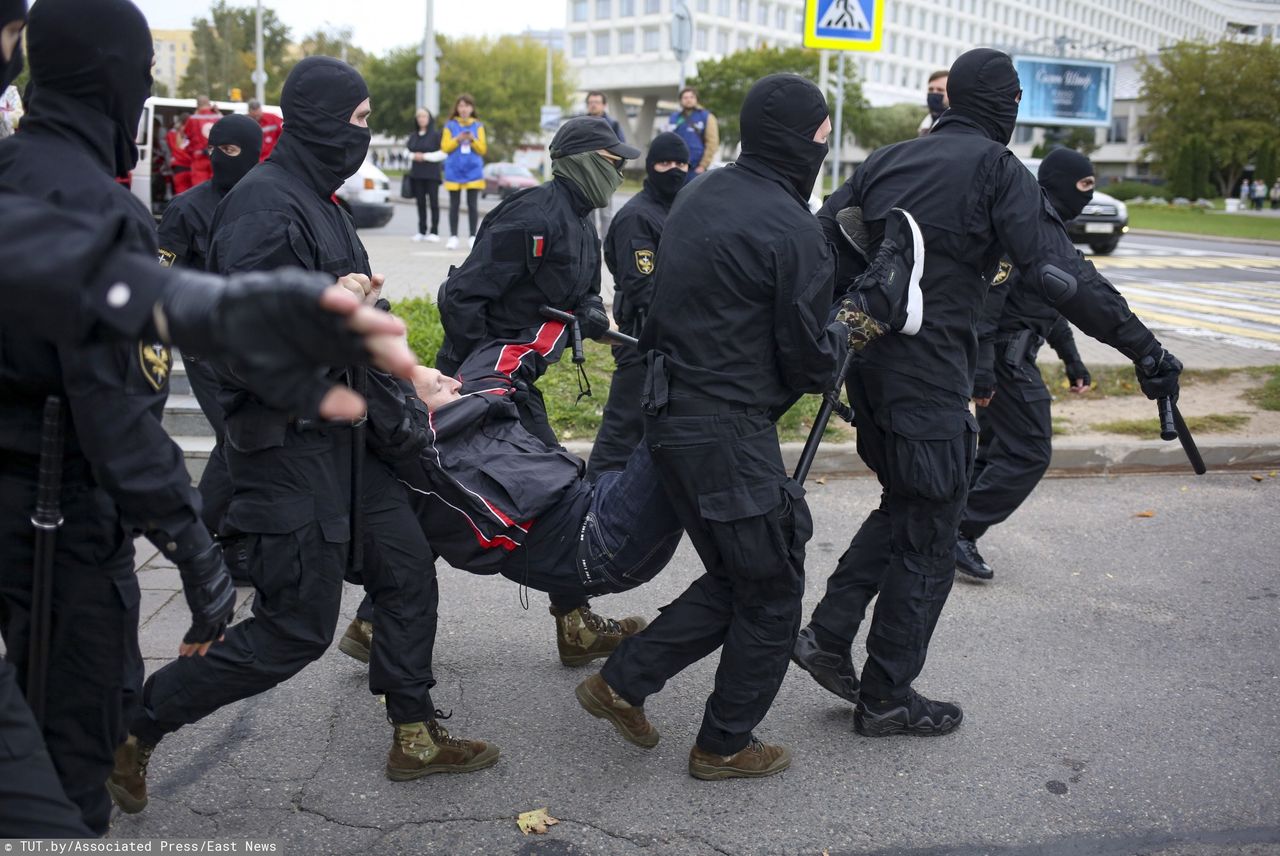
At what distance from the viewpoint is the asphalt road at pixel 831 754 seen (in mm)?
3324

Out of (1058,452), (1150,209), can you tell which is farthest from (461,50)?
(1058,452)

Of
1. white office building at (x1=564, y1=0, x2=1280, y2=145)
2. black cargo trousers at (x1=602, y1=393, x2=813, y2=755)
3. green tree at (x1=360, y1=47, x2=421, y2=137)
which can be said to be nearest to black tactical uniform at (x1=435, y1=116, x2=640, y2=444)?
black cargo trousers at (x1=602, y1=393, x2=813, y2=755)

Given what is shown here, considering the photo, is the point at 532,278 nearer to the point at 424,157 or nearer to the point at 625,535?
the point at 625,535

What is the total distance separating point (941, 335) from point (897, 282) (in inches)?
12.2

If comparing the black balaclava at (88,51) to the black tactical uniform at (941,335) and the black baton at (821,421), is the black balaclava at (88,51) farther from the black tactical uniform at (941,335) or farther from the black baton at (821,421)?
the black tactical uniform at (941,335)

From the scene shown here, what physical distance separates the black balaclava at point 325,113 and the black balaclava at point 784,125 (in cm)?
111

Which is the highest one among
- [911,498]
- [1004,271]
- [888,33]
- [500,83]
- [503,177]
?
[888,33]

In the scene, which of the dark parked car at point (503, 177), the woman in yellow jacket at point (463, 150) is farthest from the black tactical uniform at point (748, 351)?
the dark parked car at point (503, 177)

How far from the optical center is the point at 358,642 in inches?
173

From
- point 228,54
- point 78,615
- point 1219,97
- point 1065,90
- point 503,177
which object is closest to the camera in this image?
point 78,615

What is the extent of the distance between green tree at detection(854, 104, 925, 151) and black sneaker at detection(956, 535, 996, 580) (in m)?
74.1

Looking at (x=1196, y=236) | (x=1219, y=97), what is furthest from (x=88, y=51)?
(x=1219, y=97)

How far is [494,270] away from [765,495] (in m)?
1.78

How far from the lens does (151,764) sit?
11.9 ft
